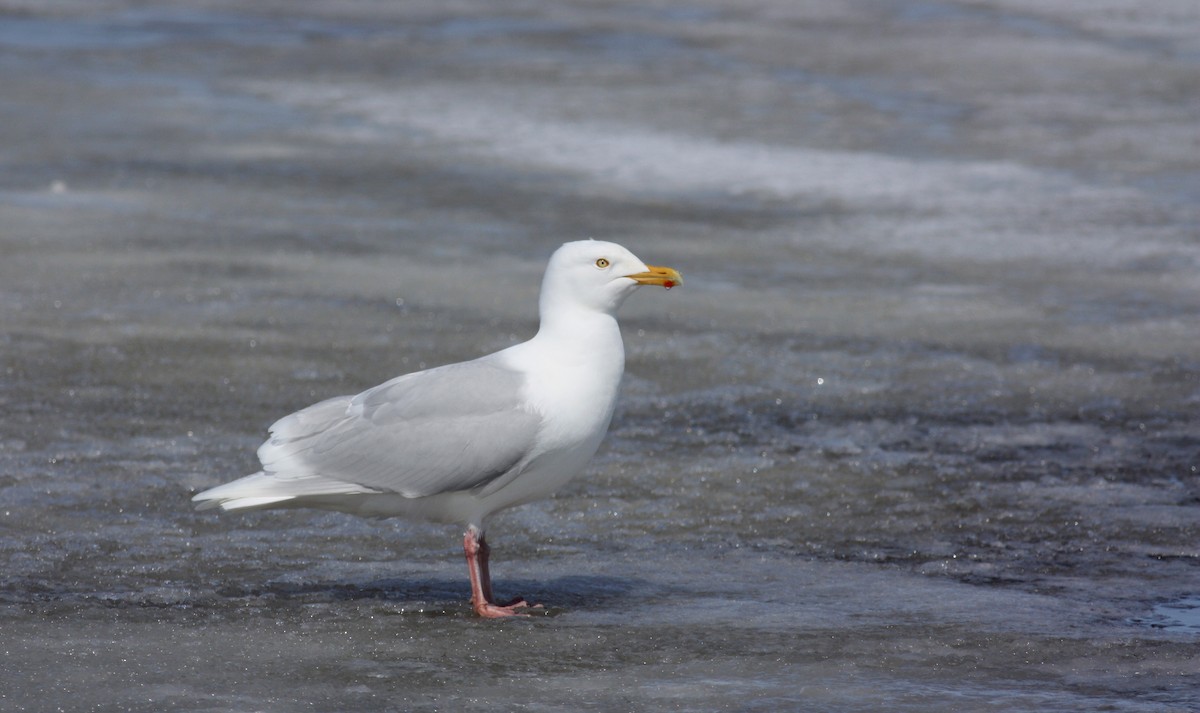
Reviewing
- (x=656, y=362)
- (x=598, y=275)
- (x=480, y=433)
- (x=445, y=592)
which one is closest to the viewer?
(x=480, y=433)

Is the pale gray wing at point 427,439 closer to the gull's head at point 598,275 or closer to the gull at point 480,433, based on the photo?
the gull at point 480,433

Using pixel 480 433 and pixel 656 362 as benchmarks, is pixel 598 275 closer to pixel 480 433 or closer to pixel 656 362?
pixel 480 433

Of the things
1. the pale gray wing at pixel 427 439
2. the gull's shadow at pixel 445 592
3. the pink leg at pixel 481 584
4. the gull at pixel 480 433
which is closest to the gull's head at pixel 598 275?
the gull at pixel 480 433

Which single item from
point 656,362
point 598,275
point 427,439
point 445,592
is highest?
point 598,275

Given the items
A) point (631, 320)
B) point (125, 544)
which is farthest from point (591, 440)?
point (631, 320)

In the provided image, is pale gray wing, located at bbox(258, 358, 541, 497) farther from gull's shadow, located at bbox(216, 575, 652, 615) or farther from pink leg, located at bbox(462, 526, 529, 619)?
gull's shadow, located at bbox(216, 575, 652, 615)

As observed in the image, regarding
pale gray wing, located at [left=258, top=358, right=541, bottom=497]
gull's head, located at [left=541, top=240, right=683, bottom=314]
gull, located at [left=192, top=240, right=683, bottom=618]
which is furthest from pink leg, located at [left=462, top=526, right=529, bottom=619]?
gull's head, located at [left=541, top=240, right=683, bottom=314]

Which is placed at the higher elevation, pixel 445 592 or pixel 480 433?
pixel 480 433

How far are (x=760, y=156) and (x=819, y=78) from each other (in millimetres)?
3069

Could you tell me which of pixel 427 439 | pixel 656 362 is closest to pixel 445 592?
pixel 427 439

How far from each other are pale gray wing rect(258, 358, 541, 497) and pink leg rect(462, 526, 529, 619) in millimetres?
164

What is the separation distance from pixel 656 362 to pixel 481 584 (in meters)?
2.75

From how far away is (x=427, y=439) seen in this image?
15.2 feet

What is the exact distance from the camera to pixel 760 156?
37.6 ft
